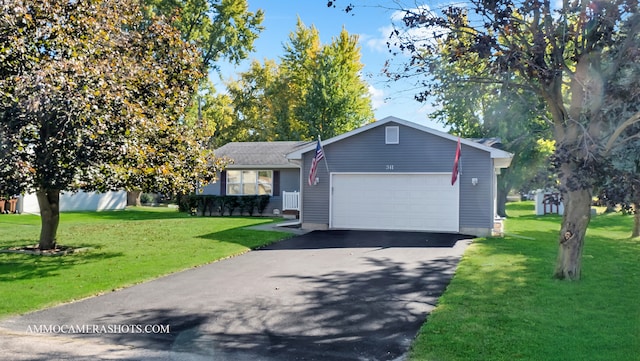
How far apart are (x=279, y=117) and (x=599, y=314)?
37.7 m

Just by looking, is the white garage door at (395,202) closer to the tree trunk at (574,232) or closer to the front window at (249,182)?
the tree trunk at (574,232)

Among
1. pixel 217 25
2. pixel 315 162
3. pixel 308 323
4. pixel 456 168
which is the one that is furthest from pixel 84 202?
pixel 308 323

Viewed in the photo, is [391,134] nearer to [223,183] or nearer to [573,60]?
[573,60]

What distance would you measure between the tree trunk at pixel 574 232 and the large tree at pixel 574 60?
15mm

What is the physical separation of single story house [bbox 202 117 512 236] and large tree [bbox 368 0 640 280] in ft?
23.7

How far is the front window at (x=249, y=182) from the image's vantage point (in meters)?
25.6

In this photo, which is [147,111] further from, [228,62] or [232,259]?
[228,62]

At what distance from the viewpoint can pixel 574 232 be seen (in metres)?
8.64

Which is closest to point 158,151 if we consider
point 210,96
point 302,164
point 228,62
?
point 302,164

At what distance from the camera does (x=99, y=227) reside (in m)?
18.2

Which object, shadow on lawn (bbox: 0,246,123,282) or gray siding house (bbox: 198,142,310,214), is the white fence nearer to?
gray siding house (bbox: 198,142,310,214)

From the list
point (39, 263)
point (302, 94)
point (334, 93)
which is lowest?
point (39, 263)

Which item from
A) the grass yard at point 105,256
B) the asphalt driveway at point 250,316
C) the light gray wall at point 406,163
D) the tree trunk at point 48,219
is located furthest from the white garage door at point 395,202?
the tree trunk at point 48,219

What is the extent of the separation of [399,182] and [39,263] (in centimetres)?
1137
